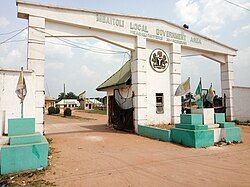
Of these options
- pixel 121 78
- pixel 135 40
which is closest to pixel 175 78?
pixel 135 40

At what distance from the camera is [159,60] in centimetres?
1559

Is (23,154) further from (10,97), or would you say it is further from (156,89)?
(156,89)

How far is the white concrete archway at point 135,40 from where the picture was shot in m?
11.4

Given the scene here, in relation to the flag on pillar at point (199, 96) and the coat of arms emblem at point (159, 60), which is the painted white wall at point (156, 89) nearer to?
the coat of arms emblem at point (159, 60)

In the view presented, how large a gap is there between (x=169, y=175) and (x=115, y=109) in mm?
11717

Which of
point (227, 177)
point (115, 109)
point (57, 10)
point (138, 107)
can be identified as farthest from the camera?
point (115, 109)

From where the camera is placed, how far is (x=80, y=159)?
8.38m

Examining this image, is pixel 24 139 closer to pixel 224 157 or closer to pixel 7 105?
pixel 7 105

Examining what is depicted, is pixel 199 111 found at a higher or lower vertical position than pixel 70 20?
lower

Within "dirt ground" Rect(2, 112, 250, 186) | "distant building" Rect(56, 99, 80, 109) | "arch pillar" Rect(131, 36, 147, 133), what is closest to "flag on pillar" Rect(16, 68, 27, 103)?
"dirt ground" Rect(2, 112, 250, 186)

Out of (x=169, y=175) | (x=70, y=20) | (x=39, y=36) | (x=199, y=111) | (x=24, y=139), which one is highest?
(x=70, y=20)

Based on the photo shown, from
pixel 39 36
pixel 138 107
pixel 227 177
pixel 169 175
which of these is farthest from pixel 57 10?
pixel 227 177

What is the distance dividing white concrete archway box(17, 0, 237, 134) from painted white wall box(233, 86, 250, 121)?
36.2 inches

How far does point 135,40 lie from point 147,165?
8.94 m
